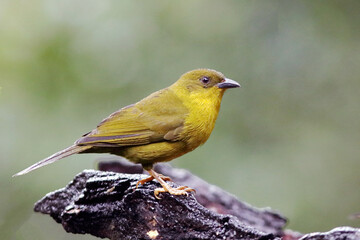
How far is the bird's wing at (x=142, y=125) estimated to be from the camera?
4.07 metres

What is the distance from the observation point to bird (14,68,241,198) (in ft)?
13.3

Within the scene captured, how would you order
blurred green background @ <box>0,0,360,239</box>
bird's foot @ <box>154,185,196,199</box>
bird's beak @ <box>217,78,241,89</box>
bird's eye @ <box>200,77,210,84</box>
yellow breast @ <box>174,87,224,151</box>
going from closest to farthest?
bird's foot @ <box>154,185,196,199</box> < yellow breast @ <box>174,87,224,151</box> < bird's beak @ <box>217,78,241,89</box> < bird's eye @ <box>200,77,210,84</box> < blurred green background @ <box>0,0,360,239</box>

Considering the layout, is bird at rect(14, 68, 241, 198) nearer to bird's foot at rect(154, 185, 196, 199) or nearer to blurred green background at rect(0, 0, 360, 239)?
bird's foot at rect(154, 185, 196, 199)

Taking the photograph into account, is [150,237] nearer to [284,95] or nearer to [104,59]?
[104,59]

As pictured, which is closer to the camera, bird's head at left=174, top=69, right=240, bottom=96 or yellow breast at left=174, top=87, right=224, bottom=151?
yellow breast at left=174, top=87, right=224, bottom=151

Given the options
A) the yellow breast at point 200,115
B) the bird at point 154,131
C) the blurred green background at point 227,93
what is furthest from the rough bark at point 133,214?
the blurred green background at point 227,93

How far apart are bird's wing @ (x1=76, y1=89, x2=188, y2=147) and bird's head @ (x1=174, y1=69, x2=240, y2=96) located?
223mm

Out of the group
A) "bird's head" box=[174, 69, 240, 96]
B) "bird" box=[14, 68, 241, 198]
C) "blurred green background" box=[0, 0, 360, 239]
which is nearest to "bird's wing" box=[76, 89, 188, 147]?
"bird" box=[14, 68, 241, 198]

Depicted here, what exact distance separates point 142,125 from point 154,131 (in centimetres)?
11

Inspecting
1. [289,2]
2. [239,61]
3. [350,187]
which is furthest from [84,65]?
[350,187]

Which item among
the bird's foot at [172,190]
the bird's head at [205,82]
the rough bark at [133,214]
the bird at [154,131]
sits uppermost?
the bird's head at [205,82]

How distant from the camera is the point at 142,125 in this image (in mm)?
4230

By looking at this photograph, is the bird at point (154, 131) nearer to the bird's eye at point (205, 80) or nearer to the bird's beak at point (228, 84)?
the bird's beak at point (228, 84)

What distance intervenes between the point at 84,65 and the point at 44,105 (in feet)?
1.90
